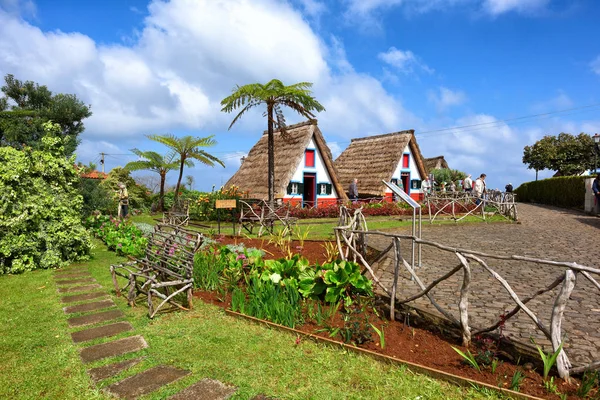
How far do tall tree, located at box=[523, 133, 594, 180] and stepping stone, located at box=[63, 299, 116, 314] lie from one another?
147 feet

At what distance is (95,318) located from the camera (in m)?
4.82

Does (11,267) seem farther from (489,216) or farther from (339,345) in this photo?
(489,216)

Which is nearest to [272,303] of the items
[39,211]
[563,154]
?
[39,211]

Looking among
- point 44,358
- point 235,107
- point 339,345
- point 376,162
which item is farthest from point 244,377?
point 376,162

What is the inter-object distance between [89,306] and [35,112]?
46.2 feet

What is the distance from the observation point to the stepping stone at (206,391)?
298 cm

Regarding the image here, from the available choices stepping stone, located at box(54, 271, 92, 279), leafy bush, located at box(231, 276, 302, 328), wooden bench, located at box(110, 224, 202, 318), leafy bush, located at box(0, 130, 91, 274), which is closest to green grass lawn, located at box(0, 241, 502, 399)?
leafy bush, located at box(231, 276, 302, 328)

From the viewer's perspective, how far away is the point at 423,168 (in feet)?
92.7

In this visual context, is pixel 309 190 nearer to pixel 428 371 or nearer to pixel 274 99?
pixel 274 99

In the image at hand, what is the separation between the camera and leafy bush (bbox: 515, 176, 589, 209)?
70.6ft

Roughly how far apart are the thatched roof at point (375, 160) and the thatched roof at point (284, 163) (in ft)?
6.77

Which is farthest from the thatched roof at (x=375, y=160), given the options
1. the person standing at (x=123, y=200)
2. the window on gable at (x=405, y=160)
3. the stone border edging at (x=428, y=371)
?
the stone border edging at (x=428, y=371)

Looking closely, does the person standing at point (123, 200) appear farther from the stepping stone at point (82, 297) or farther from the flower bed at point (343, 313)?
the flower bed at point (343, 313)

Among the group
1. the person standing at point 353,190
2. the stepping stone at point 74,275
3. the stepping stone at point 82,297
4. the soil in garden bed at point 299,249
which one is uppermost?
the person standing at point 353,190
